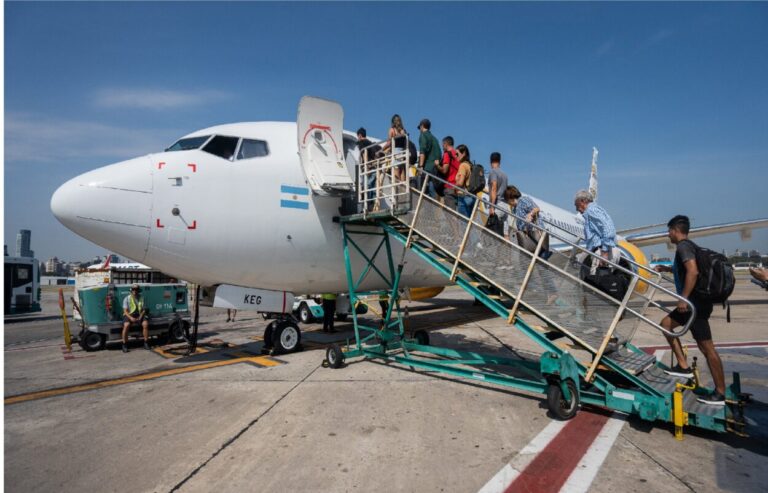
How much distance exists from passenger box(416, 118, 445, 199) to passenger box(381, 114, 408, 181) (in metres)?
0.36

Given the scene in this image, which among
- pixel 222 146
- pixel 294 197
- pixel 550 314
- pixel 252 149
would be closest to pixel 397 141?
pixel 294 197

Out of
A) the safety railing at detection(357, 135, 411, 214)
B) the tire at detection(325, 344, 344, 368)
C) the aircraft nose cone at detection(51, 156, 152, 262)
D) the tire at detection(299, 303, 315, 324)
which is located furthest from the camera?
the tire at detection(299, 303, 315, 324)

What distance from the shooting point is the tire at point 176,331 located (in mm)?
11422

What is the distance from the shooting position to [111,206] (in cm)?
636

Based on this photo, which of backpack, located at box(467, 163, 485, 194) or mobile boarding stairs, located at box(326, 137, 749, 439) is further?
backpack, located at box(467, 163, 485, 194)

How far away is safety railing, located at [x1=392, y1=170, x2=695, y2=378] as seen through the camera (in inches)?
200

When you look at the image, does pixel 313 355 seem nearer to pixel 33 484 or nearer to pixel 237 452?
pixel 237 452

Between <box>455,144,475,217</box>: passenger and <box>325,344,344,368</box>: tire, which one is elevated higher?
<box>455,144,475,217</box>: passenger

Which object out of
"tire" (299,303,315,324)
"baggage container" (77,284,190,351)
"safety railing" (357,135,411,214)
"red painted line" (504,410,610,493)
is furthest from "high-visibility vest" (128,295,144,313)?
"red painted line" (504,410,610,493)

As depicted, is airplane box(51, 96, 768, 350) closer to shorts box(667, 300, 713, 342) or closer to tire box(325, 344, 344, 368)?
tire box(325, 344, 344, 368)

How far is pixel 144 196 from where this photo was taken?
259 inches

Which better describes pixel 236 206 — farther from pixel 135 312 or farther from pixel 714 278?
pixel 714 278

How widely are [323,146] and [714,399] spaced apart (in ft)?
21.4

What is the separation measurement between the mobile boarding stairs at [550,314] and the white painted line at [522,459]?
0.33m
